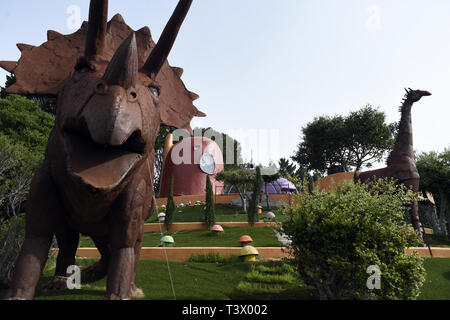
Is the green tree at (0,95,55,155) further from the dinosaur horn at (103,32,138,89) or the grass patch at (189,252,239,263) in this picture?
the dinosaur horn at (103,32,138,89)

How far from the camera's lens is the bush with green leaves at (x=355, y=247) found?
197 inches

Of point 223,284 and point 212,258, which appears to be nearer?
point 223,284

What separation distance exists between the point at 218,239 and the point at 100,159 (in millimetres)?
11478

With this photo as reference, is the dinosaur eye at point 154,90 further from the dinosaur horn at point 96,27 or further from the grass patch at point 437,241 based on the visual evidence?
the grass patch at point 437,241

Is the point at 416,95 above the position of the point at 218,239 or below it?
above

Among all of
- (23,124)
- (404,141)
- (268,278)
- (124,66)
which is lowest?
(268,278)

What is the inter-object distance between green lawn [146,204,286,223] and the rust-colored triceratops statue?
53.6 ft

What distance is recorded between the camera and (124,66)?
3150mm

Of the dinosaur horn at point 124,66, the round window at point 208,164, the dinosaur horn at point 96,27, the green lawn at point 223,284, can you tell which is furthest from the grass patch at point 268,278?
the round window at point 208,164

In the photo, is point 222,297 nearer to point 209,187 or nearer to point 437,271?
point 437,271

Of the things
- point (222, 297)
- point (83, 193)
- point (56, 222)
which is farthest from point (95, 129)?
point (222, 297)

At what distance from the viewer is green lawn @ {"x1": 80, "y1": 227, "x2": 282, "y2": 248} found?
42.3 ft

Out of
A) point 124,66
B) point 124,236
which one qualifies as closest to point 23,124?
point 124,236

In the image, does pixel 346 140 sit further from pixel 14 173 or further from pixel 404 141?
pixel 14 173
